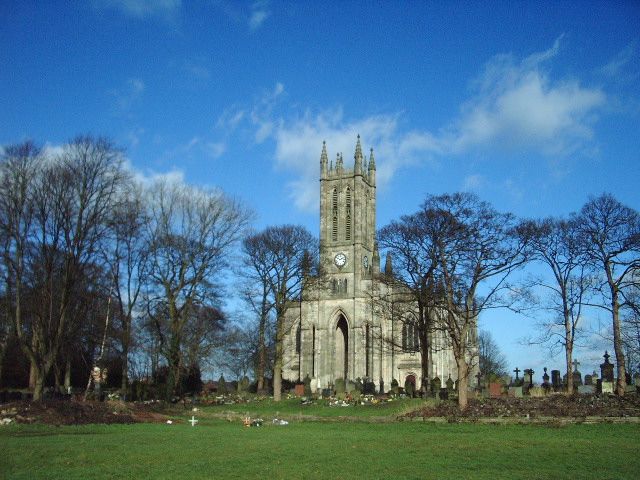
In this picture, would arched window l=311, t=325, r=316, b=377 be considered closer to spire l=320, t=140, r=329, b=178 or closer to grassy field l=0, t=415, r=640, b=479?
spire l=320, t=140, r=329, b=178

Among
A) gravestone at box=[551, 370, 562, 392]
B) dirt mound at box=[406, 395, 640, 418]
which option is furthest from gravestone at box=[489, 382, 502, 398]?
dirt mound at box=[406, 395, 640, 418]

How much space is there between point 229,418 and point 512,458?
20.4 meters

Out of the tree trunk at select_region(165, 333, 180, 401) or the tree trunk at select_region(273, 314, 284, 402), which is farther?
the tree trunk at select_region(273, 314, 284, 402)

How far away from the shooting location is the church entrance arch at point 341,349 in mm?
65244

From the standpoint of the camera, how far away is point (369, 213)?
236ft

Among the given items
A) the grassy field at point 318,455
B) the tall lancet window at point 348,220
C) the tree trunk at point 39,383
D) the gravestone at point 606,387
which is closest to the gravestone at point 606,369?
the gravestone at point 606,387

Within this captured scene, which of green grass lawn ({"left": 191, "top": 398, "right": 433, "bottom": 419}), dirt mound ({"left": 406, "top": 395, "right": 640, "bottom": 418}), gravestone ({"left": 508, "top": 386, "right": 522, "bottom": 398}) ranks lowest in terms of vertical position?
→ green grass lawn ({"left": 191, "top": 398, "right": 433, "bottom": 419})

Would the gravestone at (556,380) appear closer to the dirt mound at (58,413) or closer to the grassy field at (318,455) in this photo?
the grassy field at (318,455)

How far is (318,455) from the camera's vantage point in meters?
13.8

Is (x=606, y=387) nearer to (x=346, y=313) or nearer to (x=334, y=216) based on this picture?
(x=346, y=313)

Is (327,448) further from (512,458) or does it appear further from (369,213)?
(369,213)

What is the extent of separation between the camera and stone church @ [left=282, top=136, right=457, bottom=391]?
6297cm

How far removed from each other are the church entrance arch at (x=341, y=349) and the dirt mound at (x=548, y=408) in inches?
1429

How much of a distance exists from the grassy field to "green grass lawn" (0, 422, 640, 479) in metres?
0.02
